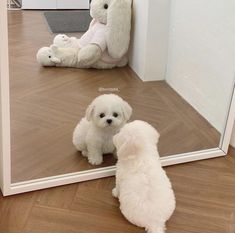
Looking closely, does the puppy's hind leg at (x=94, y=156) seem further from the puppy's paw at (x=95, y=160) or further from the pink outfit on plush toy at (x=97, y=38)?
the pink outfit on plush toy at (x=97, y=38)

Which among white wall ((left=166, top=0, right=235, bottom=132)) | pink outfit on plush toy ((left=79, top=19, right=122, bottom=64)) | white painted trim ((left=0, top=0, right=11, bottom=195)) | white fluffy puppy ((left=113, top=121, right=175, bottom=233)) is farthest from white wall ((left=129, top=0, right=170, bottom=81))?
white painted trim ((left=0, top=0, right=11, bottom=195))

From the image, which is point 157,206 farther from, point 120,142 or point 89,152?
point 89,152

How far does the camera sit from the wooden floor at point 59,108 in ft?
7.39

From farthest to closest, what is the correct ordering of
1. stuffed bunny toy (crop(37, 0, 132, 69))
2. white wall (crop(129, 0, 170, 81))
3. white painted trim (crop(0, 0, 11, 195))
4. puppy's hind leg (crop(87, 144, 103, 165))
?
1. white wall (crop(129, 0, 170, 81))
2. stuffed bunny toy (crop(37, 0, 132, 69))
3. puppy's hind leg (crop(87, 144, 103, 165))
4. white painted trim (crop(0, 0, 11, 195))

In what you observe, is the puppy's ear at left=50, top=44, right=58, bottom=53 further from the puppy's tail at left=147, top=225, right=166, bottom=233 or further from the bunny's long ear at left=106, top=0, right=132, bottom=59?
the puppy's tail at left=147, top=225, right=166, bottom=233

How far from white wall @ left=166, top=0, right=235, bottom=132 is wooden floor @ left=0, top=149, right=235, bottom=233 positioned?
499 mm

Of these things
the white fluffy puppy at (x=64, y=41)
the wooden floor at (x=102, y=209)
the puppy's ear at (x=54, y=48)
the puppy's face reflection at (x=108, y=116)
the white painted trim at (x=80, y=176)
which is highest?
the white fluffy puppy at (x=64, y=41)

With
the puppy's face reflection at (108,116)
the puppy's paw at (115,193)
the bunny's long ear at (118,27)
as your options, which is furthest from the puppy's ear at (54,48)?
the puppy's paw at (115,193)

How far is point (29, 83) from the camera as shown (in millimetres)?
2344

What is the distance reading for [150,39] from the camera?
2.64 metres

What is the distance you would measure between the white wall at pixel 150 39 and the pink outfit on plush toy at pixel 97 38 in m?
0.15

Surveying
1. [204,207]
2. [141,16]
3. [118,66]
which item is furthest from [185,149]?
[141,16]

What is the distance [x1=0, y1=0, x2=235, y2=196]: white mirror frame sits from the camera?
1.81 meters

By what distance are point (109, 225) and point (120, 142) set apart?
39cm
